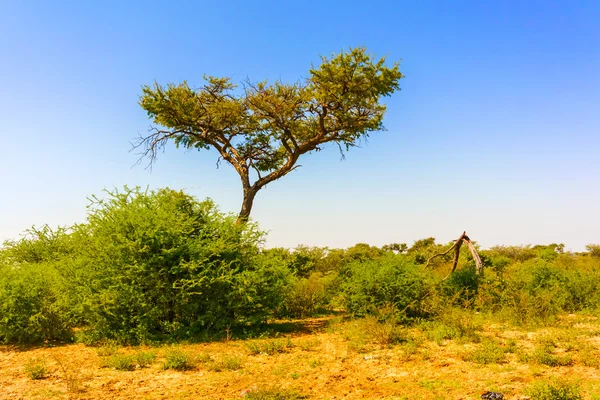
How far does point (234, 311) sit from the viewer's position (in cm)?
1176

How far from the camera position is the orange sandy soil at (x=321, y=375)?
258 inches

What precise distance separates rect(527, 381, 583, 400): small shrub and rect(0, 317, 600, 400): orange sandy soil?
280mm

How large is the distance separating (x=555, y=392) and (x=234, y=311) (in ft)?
26.9

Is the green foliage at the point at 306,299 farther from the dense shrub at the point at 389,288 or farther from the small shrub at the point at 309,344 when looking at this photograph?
the small shrub at the point at 309,344

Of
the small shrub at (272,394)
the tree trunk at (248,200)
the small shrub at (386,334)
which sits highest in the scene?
the tree trunk at (248,200)

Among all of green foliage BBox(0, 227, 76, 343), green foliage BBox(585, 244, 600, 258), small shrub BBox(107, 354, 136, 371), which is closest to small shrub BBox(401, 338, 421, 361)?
small shrub BBox(107, 354, 136, 371)

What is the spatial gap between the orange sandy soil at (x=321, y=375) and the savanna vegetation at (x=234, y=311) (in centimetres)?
8

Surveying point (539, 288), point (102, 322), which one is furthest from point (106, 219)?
point (539, 288)

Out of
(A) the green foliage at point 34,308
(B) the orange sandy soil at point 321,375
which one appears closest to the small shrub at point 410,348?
(B) the orange sandy soil at point 321,375

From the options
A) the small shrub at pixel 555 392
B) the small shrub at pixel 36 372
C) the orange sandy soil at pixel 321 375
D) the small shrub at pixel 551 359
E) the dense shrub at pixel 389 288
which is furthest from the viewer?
the dense shrub at pixel 389 288

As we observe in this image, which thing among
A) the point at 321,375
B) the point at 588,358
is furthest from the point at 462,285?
the point at 321,375

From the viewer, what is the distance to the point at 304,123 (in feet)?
69.1

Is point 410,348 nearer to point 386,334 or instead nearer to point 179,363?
point 386,334

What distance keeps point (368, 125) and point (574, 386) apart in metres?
15.6
